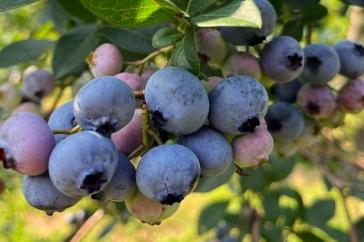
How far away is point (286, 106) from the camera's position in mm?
1263

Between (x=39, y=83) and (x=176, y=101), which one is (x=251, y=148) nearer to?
(x=176, y=101)

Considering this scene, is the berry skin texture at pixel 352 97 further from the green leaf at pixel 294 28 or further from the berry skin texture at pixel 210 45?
the berry skin texture at pixel 210 45

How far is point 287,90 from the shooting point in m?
1.30

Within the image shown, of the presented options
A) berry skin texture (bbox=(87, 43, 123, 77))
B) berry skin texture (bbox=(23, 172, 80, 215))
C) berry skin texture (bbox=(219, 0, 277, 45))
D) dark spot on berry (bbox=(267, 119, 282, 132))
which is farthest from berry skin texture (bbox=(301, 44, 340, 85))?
berry skin texture (bbox=(23, 172, 80, 215))

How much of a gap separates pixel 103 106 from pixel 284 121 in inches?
25.8

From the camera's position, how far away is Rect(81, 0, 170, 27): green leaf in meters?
0.76

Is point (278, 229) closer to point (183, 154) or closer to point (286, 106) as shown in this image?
point (286, 106)

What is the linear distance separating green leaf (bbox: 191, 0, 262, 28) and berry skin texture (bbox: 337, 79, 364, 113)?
2.18 feet

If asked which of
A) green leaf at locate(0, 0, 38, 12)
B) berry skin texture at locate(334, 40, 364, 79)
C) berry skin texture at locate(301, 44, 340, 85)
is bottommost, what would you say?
berry skin texture at locate(334, 40, 364, 79)

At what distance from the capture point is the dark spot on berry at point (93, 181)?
64 centimetres

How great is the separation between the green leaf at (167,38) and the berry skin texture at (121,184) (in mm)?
198

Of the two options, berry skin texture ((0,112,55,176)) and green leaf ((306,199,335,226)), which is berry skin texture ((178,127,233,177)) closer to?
berry skin texture ((0,112,55,176))

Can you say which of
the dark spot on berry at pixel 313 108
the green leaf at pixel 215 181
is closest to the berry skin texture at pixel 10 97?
the green leaf at pixel 215 181

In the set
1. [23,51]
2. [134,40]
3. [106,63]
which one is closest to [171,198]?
[106,63]
